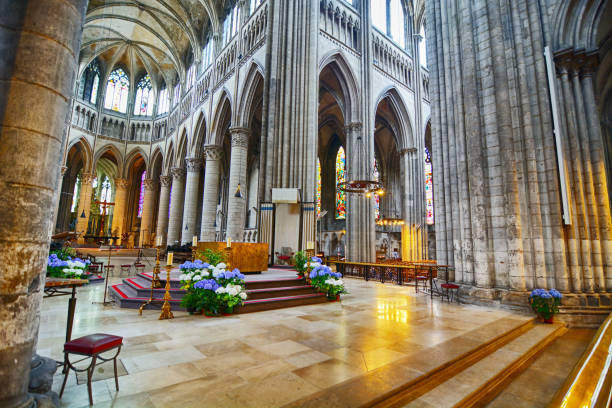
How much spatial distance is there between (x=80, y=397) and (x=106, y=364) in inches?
27.7

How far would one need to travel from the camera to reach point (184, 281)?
5484 millimetres

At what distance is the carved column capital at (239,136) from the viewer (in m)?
17.0

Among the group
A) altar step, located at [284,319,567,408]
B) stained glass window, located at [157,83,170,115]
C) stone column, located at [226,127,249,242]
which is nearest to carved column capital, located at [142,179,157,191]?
stained glass window, located at [157,83,170,115]

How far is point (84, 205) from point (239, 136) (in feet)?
57.6

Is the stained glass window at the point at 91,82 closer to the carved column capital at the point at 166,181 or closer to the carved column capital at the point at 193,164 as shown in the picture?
the carved column capital at the point at 166,181

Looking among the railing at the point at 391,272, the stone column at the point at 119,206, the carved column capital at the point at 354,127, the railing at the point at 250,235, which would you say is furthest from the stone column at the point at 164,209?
the railing at the point at 391,272

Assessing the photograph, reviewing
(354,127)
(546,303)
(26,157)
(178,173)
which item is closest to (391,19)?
(354,127)

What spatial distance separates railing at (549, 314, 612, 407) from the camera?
135cm

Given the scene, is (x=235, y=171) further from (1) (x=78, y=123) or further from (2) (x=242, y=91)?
(1) (x=78, y=123)

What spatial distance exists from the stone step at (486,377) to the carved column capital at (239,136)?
15.3m

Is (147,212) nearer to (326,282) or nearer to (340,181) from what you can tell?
(340,181)

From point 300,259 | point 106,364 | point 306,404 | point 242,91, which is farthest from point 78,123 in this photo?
point 306,404

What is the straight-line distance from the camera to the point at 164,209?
25500 millimetres

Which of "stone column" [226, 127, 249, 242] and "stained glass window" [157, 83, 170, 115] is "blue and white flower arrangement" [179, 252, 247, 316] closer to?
"stone column" [226, 127, 249, 242]
